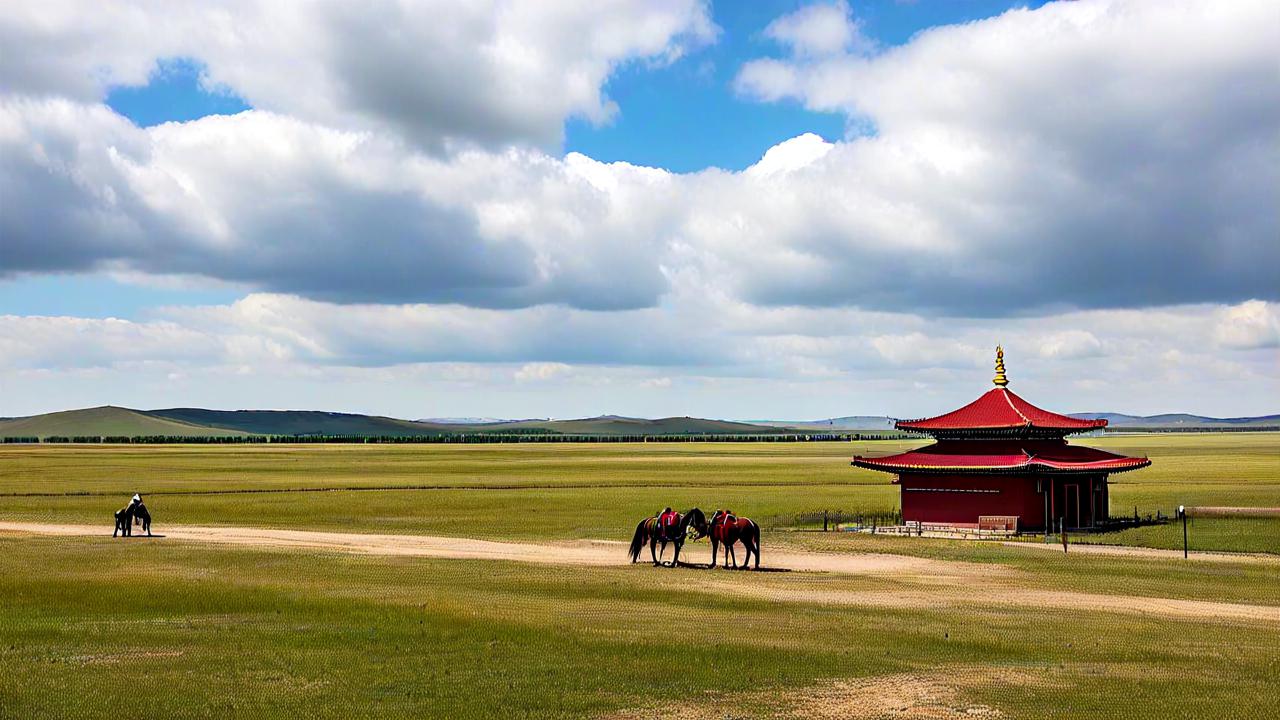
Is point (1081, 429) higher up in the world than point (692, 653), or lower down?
higher up

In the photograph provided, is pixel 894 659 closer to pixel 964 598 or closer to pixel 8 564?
pixel 964 598

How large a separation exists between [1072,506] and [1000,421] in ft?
19.0

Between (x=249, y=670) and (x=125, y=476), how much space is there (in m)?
103

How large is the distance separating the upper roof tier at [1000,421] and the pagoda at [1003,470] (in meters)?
0.05

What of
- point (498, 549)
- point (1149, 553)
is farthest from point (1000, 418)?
point (498, 549)

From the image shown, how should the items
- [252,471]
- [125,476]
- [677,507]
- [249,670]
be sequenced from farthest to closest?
[252,471], [125,476], [677,507], [249,670]

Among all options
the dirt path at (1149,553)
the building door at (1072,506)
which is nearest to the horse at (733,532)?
the dirt path at (1149,553)

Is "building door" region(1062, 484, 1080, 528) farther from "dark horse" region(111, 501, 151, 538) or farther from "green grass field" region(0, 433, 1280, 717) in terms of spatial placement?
"dark horse" region(111, 501, 151, 538)

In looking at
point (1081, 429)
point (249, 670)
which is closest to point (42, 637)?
point (249, 670)

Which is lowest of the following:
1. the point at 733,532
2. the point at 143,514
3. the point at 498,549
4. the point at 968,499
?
the point at 498,549

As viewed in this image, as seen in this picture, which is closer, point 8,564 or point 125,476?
point 8,564

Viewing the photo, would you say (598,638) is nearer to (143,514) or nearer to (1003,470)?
A: (143,514)

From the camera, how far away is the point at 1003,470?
5700 cm

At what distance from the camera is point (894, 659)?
2294cm
